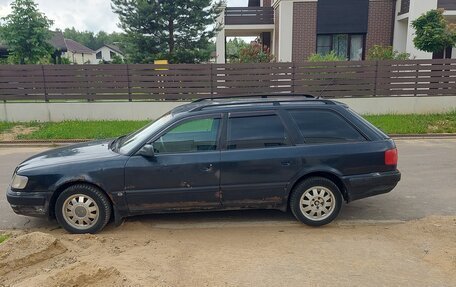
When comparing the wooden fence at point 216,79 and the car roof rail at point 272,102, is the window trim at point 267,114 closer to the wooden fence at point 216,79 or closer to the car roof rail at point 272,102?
the car roof rail at point 272,102

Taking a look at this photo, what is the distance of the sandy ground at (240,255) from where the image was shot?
3363 mm

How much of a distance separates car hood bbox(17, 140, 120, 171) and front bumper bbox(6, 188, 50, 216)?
0.32 metres

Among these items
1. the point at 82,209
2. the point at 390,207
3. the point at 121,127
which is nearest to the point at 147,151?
the point at 82,209

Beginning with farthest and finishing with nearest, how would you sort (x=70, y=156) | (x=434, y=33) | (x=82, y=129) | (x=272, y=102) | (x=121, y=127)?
(x=434, y=33), (x=121, y=127), (x=82, y=129), (x=272, y=102), (x=70, y=156)

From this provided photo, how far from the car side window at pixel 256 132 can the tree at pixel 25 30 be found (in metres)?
18.4

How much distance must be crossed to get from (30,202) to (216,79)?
9096mm

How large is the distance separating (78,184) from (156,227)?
1.08 metres

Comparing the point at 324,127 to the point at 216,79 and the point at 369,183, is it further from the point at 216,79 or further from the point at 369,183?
the point at 216,79

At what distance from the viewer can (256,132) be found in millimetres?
4668

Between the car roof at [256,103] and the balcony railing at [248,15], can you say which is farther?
the balcony railing at [248,15]

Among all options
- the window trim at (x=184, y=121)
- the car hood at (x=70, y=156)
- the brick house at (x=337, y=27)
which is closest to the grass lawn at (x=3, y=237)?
the car hood at (x=70, y=156)

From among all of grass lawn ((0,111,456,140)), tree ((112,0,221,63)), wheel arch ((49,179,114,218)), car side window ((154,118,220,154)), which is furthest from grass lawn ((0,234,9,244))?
tree ((112,0,221,63))

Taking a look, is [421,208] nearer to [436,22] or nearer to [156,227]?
[156,227]

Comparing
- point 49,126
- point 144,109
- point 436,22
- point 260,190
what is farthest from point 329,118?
point 436,22
